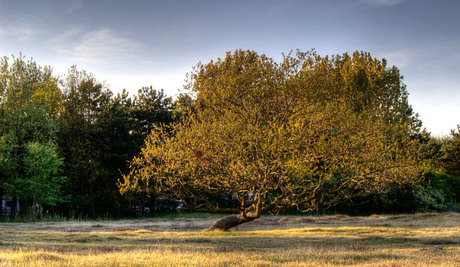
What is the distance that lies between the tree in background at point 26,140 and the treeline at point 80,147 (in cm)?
8

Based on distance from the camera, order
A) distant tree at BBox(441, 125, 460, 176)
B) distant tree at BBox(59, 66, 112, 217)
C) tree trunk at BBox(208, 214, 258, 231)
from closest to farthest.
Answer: tree trunk at BBox(208, 214, 258, 231) → distant tree at BBox(59, 66, 112, 217) → distant tree at BBox(441, 125, 460, 176)

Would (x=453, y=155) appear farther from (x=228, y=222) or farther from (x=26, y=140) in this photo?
(x=26, y=140)

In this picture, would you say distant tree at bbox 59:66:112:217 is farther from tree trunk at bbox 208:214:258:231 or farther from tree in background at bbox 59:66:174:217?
tree trunk at bbox 208:214:258:231

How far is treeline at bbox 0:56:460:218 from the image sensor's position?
33.4 meters

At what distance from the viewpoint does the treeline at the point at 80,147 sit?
33438mm

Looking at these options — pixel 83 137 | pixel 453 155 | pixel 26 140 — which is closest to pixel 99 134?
pixel 83 137

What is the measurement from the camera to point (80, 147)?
4009cm

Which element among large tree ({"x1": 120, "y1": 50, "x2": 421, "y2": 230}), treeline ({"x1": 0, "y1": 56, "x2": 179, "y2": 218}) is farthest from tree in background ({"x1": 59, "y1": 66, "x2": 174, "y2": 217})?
large tree ({"x1": 120, "y1": 50, "x2": 421, "y2": 230})

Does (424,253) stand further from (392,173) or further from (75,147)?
(75,147)

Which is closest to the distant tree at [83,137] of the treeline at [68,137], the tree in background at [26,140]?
the treeline at [68,137]

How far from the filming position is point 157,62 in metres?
21.2

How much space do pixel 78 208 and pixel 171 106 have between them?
1399 cm

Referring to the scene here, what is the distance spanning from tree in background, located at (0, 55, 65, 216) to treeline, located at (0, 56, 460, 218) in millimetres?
77

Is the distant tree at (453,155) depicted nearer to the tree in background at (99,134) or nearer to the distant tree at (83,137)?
the tree in background at (99,134)
